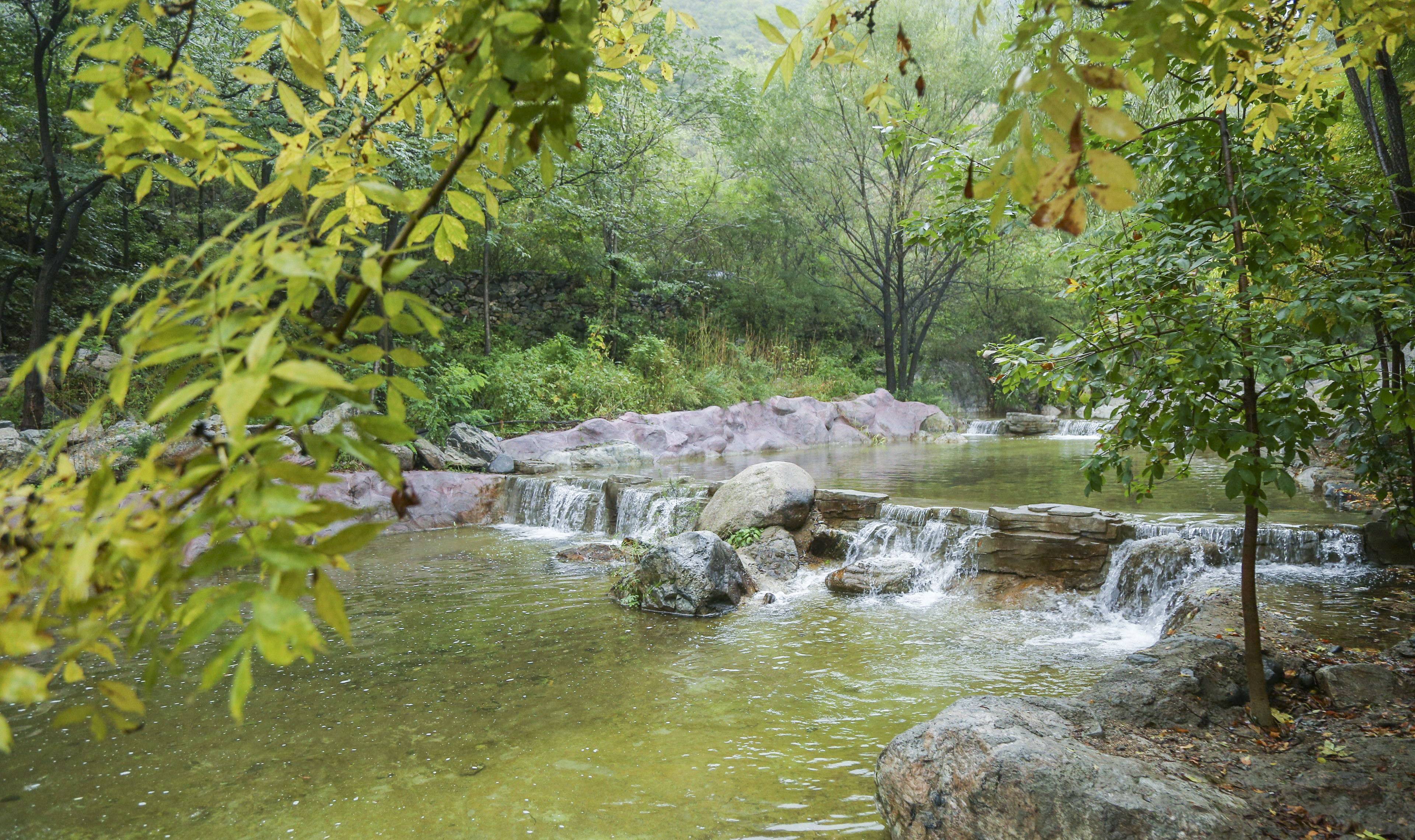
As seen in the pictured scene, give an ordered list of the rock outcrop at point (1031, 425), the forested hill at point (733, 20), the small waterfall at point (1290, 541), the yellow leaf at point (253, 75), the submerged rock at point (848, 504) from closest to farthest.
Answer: the yellow leaf at point (253, 75) → the small waterfall at point (1290, 541) → the submerged rock at point (848, 504) → the rock outcrop at point (1031, 425) → the forested hill at point (733, 20)

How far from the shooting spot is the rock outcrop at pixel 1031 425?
61.4 ft

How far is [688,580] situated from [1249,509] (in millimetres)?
4015

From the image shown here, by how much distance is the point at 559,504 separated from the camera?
1028 centimetres

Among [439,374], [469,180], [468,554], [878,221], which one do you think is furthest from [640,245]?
[469,180]

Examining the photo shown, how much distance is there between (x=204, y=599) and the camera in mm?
774

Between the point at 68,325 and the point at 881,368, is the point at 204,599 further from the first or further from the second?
the point at 881,368

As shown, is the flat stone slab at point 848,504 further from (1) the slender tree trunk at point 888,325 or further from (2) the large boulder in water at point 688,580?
(1) the slender tree trunk at point 888,325

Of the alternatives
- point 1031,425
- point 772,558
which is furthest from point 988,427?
point 772,558

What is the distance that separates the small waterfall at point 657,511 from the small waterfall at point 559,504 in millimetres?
382

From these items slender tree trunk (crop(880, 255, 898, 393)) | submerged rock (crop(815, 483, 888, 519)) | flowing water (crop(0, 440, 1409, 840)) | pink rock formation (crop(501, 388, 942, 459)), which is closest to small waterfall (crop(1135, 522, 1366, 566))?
flowing water (crop(0, 440, 1409, 840))

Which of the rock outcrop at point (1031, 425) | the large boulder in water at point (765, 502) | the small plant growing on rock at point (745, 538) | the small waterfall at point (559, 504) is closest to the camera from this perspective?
the small plant growing on rock at point (745, 538)

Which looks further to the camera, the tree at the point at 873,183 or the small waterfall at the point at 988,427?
the small waterfall at the point at 988,427

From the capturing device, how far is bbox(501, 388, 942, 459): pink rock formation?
1348 cm

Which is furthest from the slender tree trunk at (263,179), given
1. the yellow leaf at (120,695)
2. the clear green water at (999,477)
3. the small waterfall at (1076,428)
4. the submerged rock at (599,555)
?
the small waterfall at (1076,428)
